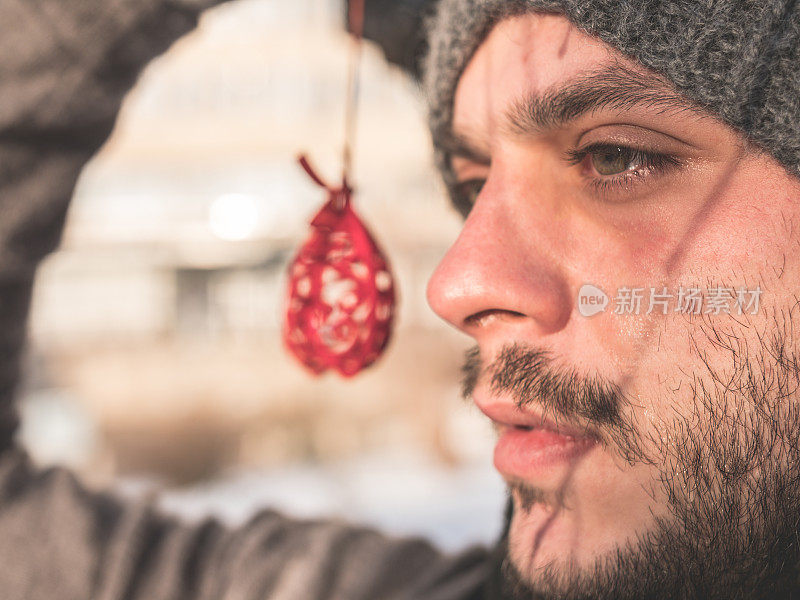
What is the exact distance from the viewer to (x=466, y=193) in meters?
1.34

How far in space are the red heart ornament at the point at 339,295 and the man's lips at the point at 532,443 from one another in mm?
252

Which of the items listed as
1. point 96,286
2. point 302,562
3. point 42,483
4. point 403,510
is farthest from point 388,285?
point 96,286

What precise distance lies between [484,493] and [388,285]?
2.65 meters

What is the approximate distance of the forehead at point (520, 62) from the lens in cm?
91

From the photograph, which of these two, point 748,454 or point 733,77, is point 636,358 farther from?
point 733,77

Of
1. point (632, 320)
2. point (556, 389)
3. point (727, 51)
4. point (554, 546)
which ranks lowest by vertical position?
point (554, 546)

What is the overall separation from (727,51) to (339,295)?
73 centimetres

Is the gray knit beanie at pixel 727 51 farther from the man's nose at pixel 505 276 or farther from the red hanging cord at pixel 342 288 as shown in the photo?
the red hanging cord at pixel 342 288

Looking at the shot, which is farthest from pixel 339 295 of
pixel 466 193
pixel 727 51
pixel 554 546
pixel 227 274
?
pixel 227 274

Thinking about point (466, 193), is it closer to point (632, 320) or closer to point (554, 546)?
point (632, 320)

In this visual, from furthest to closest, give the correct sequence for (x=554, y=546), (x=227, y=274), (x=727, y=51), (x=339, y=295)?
1. (x=227, y=274)
2. (x=339, y=295)
3. (x=554, y=546)
4. (x=727, y=51)

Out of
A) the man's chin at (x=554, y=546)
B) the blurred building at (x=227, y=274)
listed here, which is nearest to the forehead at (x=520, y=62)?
the man's chin at (x=554, y=546)

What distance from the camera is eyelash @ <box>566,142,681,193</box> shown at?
2.95 feet

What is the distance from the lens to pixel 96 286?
7.98m
